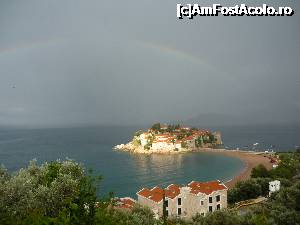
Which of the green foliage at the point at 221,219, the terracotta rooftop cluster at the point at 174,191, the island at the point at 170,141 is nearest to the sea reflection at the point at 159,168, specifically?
the island at the point at 170,141

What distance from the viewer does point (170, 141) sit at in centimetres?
9756

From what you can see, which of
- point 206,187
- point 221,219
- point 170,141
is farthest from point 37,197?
point 170,141

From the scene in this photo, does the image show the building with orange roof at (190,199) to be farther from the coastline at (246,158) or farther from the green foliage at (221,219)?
the coastline at (246,158)

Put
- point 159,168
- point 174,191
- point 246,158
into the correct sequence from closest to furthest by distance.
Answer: point 174,191, point 159,168, point 246,158

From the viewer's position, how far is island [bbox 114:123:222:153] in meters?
96.1

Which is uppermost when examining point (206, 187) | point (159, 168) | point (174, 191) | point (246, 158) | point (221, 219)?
point (221, 219)

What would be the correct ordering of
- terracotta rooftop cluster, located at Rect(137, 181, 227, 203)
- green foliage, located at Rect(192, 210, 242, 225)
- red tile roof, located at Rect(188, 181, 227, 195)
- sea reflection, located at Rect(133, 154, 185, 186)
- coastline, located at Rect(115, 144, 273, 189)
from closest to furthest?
green foliage, located at Rect(192, 210, 242, 225)
terracotta rooftop cluster, located at Rect(137, 181, 227, 203)
red tile roof, located at Rect(188, 181, 227, 195)
sea reflection, located at Rect(133, 154, 185, 186)
coastline, located at Rect(115, 144, 273, 189)

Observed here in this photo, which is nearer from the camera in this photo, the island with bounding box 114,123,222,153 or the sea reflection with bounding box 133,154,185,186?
the sea reflection with bounding box 133,154,185,186

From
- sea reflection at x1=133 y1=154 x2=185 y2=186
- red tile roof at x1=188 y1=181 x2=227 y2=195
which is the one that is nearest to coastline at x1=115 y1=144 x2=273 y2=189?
sea reflection at x1=133 y1=154 x2=185 y2=186

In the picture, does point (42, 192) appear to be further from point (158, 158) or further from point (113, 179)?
point (158, 158)

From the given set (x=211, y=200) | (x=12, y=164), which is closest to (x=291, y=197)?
(x=211, y=200)

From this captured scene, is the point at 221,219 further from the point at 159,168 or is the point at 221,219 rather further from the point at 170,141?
the point at 170,141

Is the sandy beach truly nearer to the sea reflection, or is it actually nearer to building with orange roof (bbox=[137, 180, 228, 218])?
the sea reflection

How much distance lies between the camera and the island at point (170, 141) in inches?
3782
